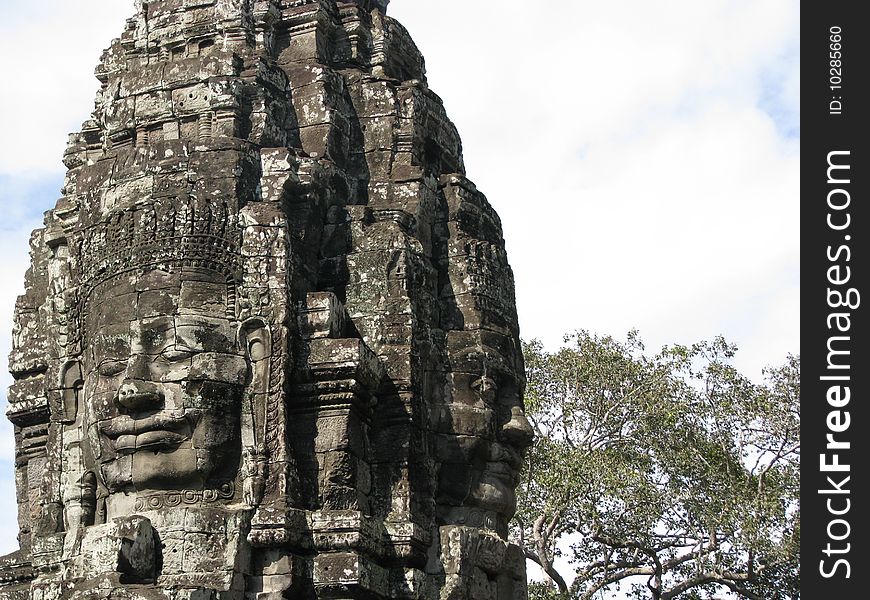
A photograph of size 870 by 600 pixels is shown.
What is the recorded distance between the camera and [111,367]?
10.6 metres

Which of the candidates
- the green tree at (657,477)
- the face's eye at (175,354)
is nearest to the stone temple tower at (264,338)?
the face's eye at (175,354)

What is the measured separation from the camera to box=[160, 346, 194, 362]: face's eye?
1039cm

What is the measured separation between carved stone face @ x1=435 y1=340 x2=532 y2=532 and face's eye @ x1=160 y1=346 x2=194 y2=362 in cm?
216

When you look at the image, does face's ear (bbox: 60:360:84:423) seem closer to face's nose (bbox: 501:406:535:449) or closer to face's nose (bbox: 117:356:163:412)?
face's nose (bbox: 117:356:163:412)

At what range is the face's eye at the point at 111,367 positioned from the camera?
10539 millimetres

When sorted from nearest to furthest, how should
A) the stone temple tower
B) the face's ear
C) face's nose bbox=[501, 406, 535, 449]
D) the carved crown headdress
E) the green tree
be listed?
the stone temple tower, the carved crown headdress, the face's ear, face's nose bbox=[501, 406, 535, 449], the green tree

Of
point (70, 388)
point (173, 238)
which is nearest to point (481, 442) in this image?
point (173, 238)

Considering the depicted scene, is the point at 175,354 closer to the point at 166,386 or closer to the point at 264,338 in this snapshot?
the point at 166,386

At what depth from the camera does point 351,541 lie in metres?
10.1

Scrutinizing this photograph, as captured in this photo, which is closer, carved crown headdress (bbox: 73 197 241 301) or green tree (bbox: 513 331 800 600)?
carved crown headdress (bbox: 73 197 241 301)

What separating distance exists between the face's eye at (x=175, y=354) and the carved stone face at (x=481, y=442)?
7.07ft

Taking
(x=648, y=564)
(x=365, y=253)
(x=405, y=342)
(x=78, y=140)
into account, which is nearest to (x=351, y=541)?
(x=405, y=342)

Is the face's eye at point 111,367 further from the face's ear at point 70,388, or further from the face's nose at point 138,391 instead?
the face's ear at point 70,388

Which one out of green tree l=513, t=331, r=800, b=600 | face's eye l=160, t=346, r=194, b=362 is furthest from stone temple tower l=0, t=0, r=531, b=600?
green tree l=513, t=331, r=800, b=600
